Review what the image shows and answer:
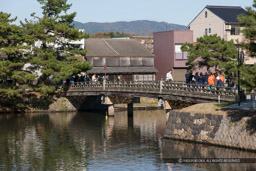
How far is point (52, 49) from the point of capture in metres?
63.4

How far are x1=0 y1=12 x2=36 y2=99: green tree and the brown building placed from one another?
16243 mm

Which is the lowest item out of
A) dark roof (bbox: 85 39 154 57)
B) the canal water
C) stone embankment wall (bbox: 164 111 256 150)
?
the canal water

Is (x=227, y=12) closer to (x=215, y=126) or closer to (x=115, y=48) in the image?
(x=115, y=48)

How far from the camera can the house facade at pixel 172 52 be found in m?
79.9

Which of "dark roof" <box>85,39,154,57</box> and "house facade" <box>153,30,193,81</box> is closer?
"dark roof" <box>85,39,154,57</box>

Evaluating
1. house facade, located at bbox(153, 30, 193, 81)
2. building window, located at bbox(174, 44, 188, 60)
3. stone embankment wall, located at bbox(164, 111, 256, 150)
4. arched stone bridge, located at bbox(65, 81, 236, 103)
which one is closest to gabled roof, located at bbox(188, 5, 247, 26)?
house facade, located at bbox(153, 30, 193, 81)

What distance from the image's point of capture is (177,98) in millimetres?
46531

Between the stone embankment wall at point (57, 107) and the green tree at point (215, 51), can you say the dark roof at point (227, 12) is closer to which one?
the green tree at point (215, 51)

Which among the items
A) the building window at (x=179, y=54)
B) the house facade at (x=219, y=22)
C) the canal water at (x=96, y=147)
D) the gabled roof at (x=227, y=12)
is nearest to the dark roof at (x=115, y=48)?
the building window at (x=179, y=54)

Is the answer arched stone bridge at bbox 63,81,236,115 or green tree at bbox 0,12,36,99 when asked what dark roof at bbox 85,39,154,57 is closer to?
arched stone bridge at bbox 63,81,236,115

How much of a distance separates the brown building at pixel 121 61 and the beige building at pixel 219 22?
31.7 ft

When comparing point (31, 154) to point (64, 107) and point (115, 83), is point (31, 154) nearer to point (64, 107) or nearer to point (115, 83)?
point (115, 83)

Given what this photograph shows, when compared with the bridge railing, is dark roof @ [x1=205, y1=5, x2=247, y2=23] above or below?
above

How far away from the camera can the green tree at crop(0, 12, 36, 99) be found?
58500 millimetres
